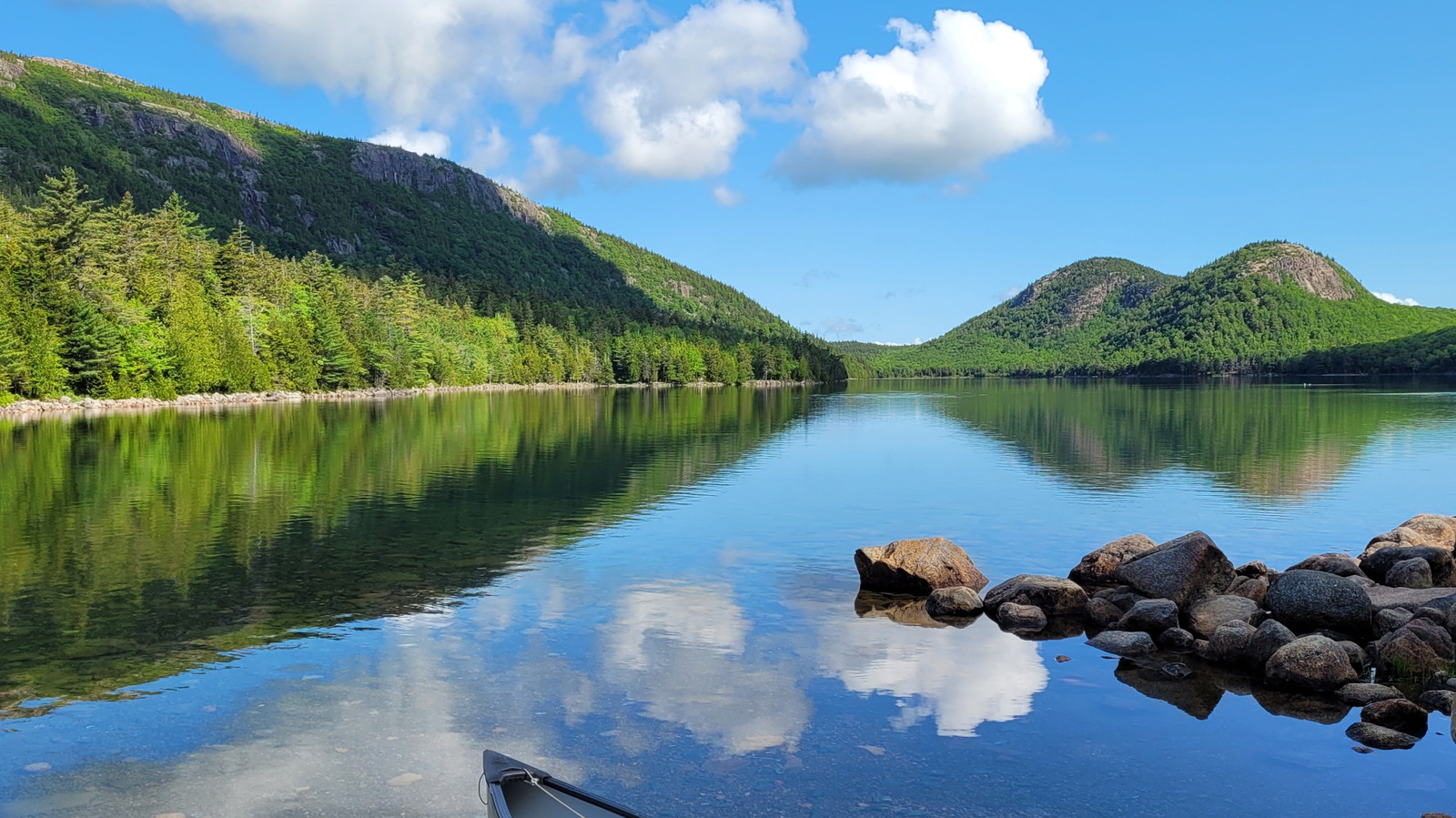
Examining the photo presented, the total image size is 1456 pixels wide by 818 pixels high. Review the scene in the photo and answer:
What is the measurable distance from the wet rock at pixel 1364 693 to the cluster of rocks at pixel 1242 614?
2 centimetres

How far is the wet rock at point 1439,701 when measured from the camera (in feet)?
46.0

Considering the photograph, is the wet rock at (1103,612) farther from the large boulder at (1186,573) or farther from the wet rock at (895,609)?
the wet rock at (895,609)

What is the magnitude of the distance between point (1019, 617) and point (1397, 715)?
6733mm

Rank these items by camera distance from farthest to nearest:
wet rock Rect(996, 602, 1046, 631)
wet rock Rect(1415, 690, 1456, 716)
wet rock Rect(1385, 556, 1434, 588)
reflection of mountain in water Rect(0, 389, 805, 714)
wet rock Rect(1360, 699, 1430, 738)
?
wet rock Rect(1385, 556, 1434, 588) → wet rock Rect(996, 602, 1046, 631) → reflection of mountain in water Rect(0, 389, 805, 714) → wet rock Rect(1415, 690, 1456, 716) → wet rock Rect(1360, 699, 1430, 738)

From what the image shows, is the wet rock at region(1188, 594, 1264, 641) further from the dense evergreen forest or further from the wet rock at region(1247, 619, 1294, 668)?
the dense evergreen forest

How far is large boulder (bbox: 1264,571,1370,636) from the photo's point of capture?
17.7 m

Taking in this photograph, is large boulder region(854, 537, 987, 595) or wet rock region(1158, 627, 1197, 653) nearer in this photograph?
wet rock region(1158, 627, 1197, 653)

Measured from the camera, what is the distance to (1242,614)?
17797mm

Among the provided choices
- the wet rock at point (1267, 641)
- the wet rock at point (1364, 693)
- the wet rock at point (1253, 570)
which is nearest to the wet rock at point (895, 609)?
the wet rock at point (1267, 641)

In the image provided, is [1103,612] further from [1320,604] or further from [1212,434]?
[1212,434]

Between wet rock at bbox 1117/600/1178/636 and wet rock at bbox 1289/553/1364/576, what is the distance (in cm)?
511

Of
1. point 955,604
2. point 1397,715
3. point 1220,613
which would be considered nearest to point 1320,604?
point 1220,613

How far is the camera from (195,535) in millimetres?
27281

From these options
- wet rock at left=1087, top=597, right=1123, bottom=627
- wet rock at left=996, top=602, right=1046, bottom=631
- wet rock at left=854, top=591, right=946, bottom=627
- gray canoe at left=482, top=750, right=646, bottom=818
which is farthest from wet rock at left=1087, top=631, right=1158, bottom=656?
gray canoe at left=482, top=750, right=646, bottom=818
